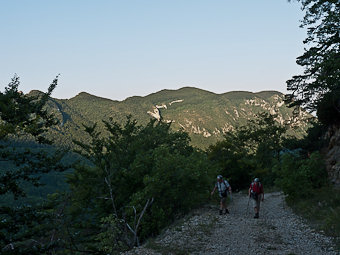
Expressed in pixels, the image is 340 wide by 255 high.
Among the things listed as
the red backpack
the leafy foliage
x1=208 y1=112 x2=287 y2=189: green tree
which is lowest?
the leafy foliage

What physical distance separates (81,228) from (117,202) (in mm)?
2633

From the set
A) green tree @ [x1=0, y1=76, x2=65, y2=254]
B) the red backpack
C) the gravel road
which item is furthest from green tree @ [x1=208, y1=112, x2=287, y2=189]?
green tree @ [x1=0, y1=76, x2=65, y2=254]

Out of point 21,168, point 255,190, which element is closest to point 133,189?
point 255,190

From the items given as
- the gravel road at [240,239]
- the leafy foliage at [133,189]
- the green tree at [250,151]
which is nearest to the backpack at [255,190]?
the gravel road at [240,239]

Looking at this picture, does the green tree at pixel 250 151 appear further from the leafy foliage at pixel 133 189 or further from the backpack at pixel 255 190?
the backpack at pixel 255 190

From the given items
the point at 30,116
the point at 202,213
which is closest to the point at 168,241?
the point at 202,213

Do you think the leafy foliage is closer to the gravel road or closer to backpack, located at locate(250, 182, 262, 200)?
the gravel road

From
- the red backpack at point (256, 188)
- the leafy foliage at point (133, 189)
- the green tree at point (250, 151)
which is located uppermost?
the green tree at point (250, 151)

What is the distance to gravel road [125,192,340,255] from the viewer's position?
9.77m

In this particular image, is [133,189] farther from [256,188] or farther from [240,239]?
[240,239]

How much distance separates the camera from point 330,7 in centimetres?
1287

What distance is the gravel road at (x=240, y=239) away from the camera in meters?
9.77

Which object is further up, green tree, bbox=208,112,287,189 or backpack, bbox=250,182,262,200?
green tree, bbox=208,112,287,189

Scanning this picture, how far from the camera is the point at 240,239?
11.1 m
